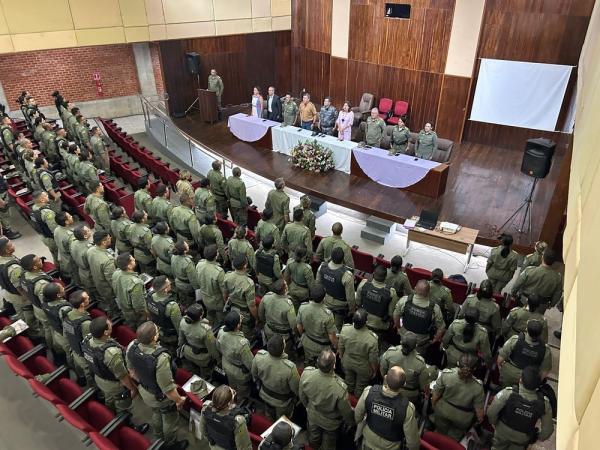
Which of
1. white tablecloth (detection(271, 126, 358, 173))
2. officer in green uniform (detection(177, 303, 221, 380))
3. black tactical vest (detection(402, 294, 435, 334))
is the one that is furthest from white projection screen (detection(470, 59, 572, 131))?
officer in green uniform (detection(177, 303, 221, 380))

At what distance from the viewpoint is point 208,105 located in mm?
13305

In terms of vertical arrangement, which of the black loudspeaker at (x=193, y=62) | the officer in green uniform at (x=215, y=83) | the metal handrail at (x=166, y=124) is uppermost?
the black loudspeaker at (x=193, y=62)

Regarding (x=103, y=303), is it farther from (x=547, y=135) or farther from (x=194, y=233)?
(x=547, y=135)

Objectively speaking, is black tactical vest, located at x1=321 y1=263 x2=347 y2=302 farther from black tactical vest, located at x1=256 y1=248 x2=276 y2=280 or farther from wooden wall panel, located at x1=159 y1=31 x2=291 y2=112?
wooden wall panel, located at x1=159 y1=31 x2=291 y2=112

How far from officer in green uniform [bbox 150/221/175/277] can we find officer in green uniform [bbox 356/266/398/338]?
2546 mm

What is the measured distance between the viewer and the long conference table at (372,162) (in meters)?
9.05

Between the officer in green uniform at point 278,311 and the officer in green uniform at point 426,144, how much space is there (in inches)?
237

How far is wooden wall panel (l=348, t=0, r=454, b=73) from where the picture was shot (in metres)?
11.2

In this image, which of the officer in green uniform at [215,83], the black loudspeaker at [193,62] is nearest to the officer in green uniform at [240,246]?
the officer in green uniform at [215,83]

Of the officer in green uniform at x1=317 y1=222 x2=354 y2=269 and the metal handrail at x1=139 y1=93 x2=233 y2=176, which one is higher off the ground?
the officer in green uniform at x1=317 y1=222 x2=354 y2=269

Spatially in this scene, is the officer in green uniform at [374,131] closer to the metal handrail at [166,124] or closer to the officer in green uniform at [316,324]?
the metal handrail at [166,124]

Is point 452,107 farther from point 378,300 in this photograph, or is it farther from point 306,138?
point 378,300

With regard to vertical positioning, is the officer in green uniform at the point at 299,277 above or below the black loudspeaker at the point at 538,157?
below

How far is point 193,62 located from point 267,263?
9933mm
